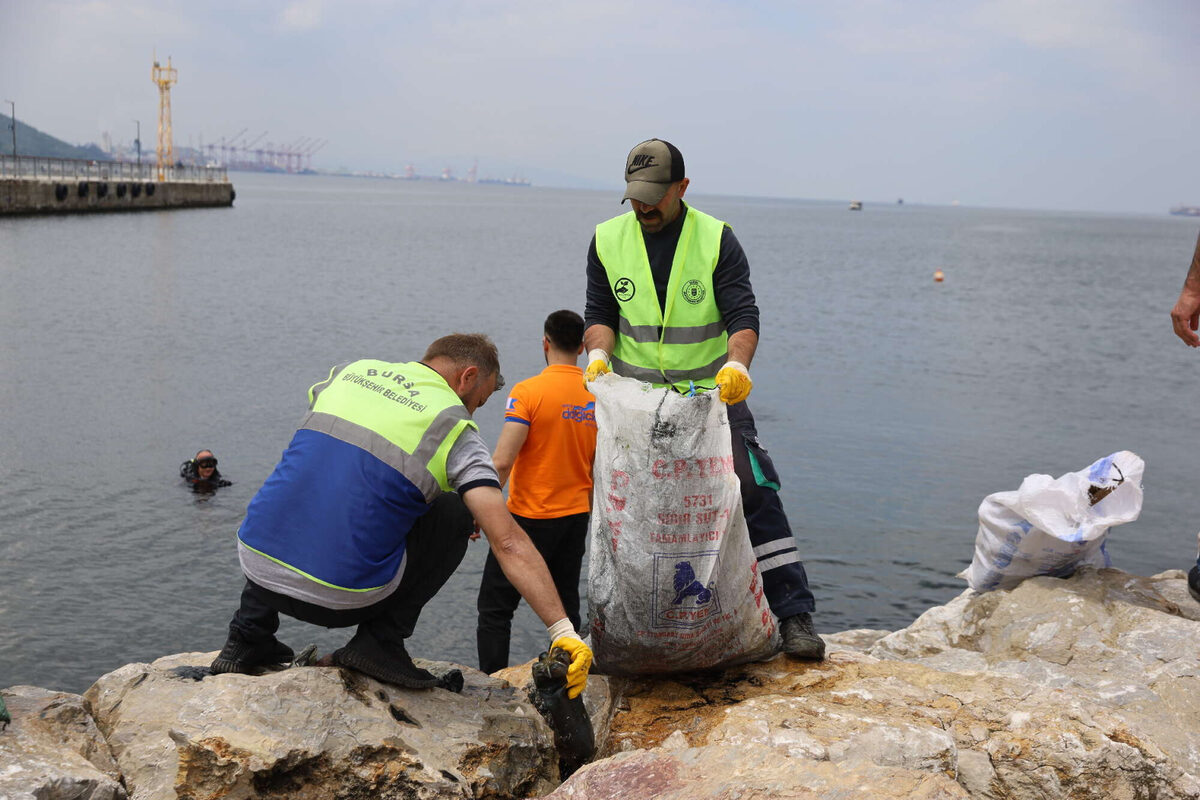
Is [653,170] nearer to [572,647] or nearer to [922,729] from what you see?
[572,647]

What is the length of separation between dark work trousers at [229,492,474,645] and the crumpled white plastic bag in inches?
127

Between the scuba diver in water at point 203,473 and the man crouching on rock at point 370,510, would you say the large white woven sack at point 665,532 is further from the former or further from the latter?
the scuba diver in water at point 203,473

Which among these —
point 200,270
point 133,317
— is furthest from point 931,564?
point 200,270

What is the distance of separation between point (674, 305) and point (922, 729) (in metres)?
1.82

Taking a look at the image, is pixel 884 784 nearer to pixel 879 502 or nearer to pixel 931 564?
pixel 931 564

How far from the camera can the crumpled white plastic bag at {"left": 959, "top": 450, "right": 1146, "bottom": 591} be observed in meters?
5.54

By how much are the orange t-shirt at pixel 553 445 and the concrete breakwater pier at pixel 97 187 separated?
166 feet

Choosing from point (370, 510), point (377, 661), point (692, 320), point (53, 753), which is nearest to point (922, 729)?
point (692, 320)

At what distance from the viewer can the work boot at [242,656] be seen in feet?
12.3

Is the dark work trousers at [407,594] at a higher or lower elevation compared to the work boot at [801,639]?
higher

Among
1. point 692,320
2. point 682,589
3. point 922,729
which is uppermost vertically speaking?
point 692,320

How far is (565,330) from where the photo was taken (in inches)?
202

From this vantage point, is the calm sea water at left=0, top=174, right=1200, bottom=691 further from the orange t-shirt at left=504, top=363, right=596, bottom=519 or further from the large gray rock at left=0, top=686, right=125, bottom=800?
the large gray rock at left=0, top=686, right=125, bottom=800

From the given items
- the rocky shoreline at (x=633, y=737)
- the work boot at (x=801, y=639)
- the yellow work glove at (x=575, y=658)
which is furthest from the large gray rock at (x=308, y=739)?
the work boot at (x=801, y=639)
